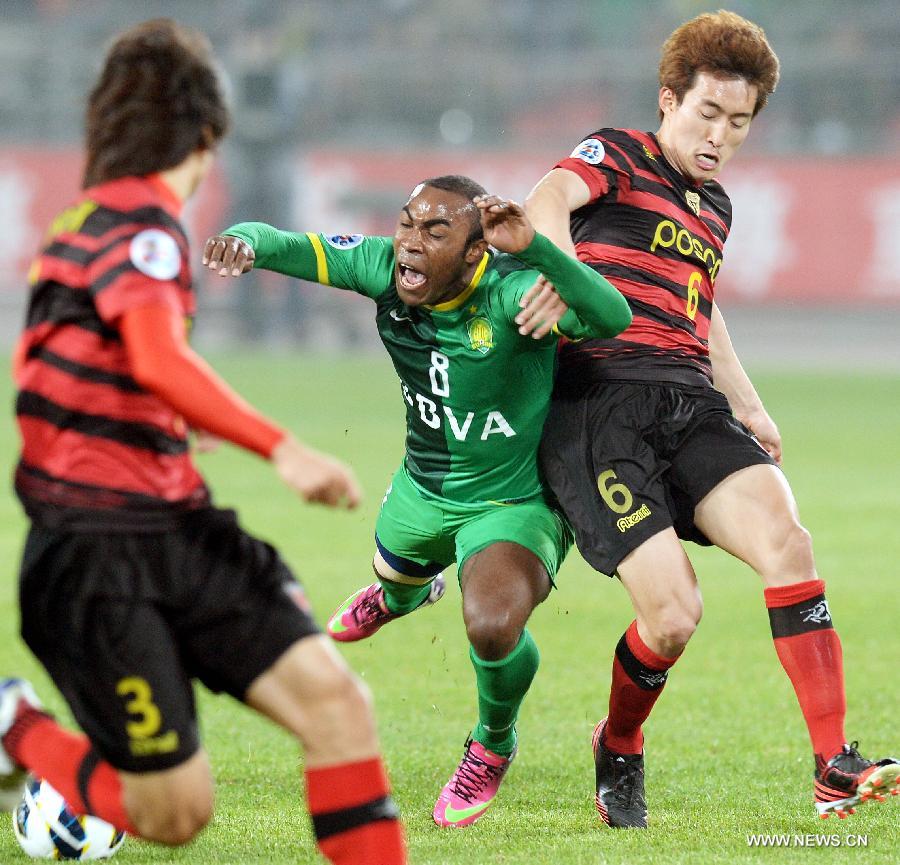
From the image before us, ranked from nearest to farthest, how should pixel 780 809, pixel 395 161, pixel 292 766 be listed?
pixel 780 809 → pixel 292 766 → pixel 395 161

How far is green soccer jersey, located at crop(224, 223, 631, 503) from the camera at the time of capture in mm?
4734

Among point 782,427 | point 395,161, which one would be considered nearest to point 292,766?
point 782,427

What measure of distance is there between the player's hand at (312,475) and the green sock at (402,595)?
2444 millimetres

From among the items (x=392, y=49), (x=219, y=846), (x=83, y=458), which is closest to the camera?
(x=83, y=458)

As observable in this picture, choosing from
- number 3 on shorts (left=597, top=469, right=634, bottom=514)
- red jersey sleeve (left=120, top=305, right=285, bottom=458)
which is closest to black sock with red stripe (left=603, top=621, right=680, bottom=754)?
number 3 on shorts (left=597, top=469, right=634, bottom=514)

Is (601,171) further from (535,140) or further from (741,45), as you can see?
(535,140)

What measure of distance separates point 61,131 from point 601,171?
2585 centimetres

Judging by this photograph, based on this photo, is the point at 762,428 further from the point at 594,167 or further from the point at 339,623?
the point at 339,623

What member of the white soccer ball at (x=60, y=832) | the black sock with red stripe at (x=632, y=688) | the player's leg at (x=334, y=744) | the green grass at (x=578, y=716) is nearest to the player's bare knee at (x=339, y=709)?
the player's leg at (x=334, y=744)

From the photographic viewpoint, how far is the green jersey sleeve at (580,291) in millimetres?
4066

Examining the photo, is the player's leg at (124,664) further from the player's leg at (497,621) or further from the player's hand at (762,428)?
the player's hand at (762,428)

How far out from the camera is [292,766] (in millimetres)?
5250

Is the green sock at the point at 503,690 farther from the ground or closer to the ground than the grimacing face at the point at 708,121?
closer to the ground

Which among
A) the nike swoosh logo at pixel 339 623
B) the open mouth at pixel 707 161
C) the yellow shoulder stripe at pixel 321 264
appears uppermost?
the open mouth at pixel 707 161
